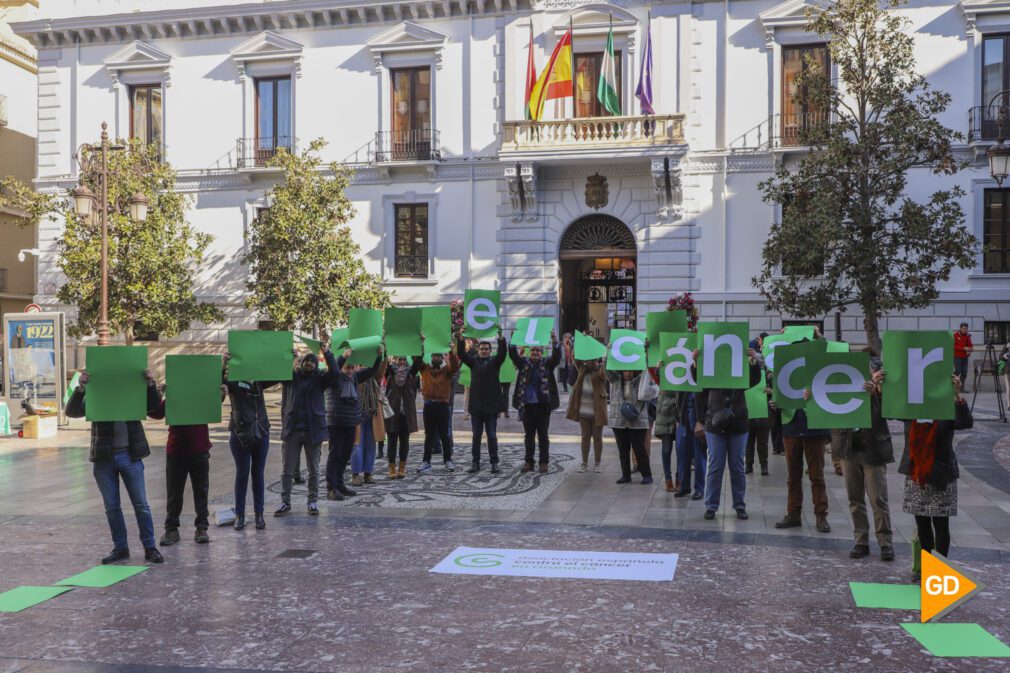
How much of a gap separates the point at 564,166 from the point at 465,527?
18064 mm

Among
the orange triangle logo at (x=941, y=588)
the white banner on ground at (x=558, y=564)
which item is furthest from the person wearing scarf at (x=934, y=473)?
the white banner on ground at (x=558, y=564)

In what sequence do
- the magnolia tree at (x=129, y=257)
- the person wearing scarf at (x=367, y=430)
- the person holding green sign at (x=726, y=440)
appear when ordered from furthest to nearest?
1. the magnolia tree at (x=129, y=257)
2. the person wearing scarf at (x=367, y=430)
3. the person holding green sign at (x=726, y=440)

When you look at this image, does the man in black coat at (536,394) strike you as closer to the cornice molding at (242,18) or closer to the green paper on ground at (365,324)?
the green paper on ground at (365,324)

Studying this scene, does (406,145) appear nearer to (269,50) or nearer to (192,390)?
(269,50)

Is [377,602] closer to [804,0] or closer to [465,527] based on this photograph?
[465,527]

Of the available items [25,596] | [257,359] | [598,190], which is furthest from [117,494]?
[598,190]

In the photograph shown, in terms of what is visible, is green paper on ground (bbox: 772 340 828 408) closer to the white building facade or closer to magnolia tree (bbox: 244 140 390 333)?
the white building facade

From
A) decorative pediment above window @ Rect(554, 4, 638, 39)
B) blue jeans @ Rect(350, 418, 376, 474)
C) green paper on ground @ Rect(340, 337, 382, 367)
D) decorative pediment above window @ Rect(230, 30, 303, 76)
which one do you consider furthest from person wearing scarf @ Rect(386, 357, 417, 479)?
decorative pediment above window @ Rect(230, 30, 303, 76)

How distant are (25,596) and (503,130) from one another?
834 inches

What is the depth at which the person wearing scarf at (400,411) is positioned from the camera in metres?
12.7

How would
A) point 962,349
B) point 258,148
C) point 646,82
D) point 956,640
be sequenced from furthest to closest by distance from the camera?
1. point 258,148
2. point 646,82
3. point 962,349
4. point 956,640

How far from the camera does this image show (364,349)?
11.4m

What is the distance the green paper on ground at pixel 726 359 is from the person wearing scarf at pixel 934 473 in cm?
243

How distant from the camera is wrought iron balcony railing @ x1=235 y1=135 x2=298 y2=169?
1112 inches
